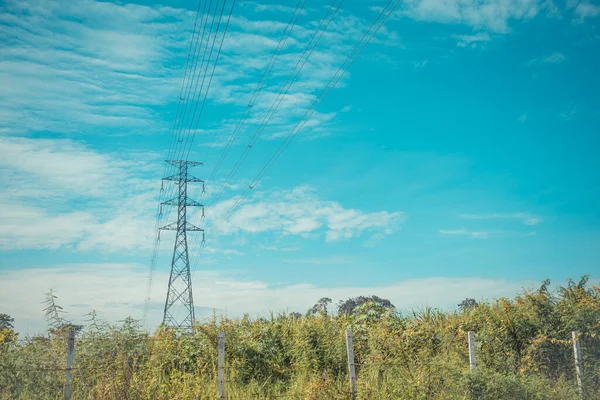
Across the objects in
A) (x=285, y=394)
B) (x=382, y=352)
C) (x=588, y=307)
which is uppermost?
(x=588, y=307)

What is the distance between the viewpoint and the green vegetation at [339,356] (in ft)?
37.4

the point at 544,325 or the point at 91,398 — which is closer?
the point at 91,398

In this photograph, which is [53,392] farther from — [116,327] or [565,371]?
[565,371]

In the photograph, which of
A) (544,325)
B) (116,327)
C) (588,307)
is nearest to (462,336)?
(544,325)

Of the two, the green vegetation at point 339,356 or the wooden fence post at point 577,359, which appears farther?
the wooden fence post at point 577,359

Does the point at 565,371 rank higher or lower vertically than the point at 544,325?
lower

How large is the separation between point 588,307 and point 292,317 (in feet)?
29.1

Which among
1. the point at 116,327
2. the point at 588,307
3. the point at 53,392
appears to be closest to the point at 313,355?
the point at 116,327

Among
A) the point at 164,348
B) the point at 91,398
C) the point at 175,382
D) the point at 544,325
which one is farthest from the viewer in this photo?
the point at 544,325

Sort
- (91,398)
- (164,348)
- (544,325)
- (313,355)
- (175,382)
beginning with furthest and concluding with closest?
(544,325)
(313,355)
(164,348)
(175,382)
(91,398)

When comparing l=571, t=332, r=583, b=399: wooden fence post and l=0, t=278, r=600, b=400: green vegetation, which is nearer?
l=0, t=278, r=600, b=400: green vegetation

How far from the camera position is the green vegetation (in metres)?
11.4

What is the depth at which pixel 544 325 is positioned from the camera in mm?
15695

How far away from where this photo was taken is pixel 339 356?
1455cm
